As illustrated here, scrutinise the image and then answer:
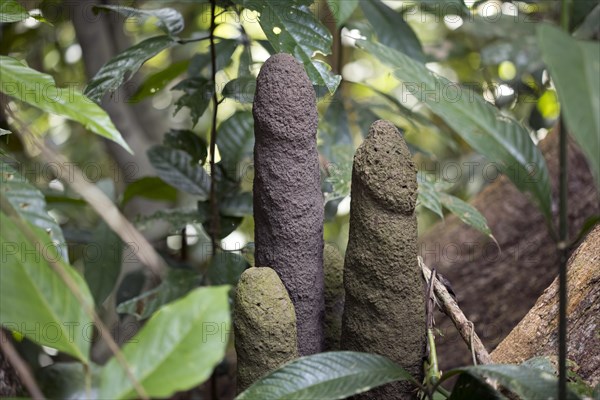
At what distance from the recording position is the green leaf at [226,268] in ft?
4.52

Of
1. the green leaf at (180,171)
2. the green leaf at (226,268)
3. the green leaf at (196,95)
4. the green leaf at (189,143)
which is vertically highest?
the green leaf at (196,95)

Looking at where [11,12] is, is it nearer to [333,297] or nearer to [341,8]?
[341,8]

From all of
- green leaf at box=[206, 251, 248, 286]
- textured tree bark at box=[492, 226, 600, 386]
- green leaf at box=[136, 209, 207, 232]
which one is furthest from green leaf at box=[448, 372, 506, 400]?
green leaf at box=[136, 209, 207, 232]

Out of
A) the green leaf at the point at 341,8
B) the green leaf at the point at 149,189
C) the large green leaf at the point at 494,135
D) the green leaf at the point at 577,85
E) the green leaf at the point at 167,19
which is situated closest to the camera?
the green leaf at the point at 577,85

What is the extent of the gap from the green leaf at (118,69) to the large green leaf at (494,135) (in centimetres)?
61

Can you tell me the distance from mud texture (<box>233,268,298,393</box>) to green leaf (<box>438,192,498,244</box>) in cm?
49

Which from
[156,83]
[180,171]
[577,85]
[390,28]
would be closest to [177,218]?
[180,171]

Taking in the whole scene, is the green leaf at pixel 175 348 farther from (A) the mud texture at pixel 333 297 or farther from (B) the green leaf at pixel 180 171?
(B) the green leaf at pixel 180 171

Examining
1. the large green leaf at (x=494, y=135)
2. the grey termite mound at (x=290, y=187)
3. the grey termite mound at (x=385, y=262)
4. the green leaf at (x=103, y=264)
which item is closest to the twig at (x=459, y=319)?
the grey termite mound at (x=385, y=262)

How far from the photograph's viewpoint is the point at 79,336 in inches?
25.1

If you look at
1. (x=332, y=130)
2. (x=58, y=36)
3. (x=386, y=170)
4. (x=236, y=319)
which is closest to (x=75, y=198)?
(x=332, y=130)

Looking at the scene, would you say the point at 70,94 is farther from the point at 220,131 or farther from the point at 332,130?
the point at 332,130

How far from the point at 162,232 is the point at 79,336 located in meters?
1.47

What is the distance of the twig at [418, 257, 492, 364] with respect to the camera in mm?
913
